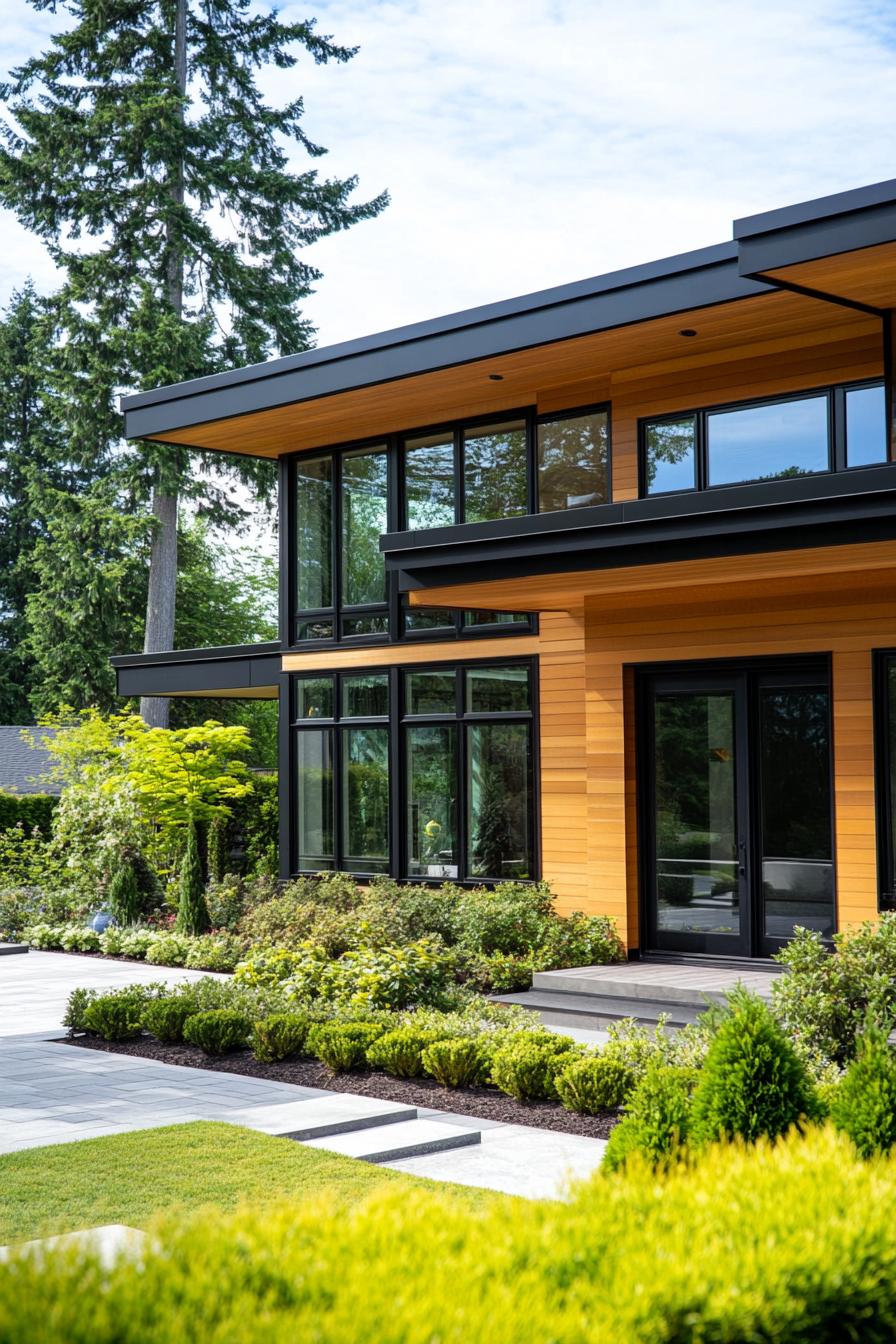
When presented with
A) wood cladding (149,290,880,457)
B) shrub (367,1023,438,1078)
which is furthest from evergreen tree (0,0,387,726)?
shrub (367,1023,438,1078)

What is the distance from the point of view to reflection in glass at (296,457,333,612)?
16.5 m

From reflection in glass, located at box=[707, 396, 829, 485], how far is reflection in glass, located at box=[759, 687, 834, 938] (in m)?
1.86

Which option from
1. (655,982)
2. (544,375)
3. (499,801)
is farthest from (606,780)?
(544,375)

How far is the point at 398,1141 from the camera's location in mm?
7113

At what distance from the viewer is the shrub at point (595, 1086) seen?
7637 mm

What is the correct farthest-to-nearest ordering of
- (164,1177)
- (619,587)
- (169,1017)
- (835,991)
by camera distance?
(619,587) → (169,1017) → (835,991) → (164,1177)

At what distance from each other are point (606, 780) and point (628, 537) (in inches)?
117

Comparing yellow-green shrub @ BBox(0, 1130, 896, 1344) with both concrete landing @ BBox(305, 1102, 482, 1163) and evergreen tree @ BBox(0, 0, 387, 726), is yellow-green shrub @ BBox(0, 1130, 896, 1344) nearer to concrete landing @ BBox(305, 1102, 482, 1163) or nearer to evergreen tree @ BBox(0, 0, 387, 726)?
concrete landing @ BBox(305, 1102, 482, 1163)

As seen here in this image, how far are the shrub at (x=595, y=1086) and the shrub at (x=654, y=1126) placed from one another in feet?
8.98

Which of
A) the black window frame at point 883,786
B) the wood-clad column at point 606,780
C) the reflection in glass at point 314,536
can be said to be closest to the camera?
the black window frame at point 883,786

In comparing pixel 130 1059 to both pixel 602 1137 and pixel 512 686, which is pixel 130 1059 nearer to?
pixel 602 1137

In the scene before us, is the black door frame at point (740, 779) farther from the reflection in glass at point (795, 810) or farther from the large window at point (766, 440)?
the large window at point (766, 440)

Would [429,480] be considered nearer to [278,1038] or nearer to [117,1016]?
[117,1016]

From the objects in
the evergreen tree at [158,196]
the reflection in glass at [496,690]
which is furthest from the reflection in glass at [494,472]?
the evergreen tree at [158,196]
